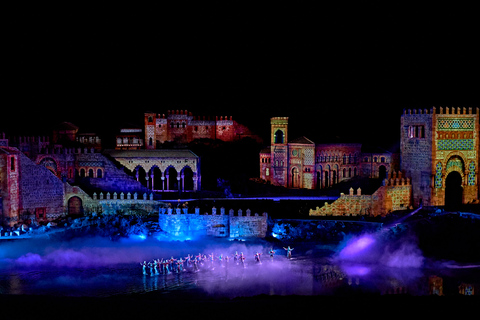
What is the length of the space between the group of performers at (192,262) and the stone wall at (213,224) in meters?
2.91

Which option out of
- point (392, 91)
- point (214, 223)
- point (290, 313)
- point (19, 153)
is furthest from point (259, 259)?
point (392, 91)

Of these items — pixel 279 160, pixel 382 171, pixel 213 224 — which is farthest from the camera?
pixel 382 171

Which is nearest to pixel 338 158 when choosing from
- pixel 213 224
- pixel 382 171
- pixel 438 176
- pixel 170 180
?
pixel 382 171

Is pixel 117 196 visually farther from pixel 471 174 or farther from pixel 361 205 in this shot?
pixel 471 174

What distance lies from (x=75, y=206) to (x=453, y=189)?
837 inches

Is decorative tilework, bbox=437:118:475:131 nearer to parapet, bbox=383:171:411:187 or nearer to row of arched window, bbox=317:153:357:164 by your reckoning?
parapet, bbox=383:171:411:187

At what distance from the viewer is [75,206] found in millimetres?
36688

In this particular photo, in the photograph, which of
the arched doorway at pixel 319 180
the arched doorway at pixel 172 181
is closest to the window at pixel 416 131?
the arched doorway at pixel 319 180

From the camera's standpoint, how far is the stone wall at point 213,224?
32.8 metres

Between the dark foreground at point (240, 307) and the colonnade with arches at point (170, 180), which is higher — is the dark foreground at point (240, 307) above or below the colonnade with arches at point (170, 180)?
below

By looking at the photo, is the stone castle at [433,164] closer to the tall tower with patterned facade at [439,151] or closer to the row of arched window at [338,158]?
the tall tower with patterned facade at [439,151]

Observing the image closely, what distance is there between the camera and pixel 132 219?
34.4 metres

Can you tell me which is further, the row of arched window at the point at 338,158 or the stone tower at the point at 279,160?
the row of arched window at the point at 338,158

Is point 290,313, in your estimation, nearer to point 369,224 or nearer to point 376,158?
point 369,224
